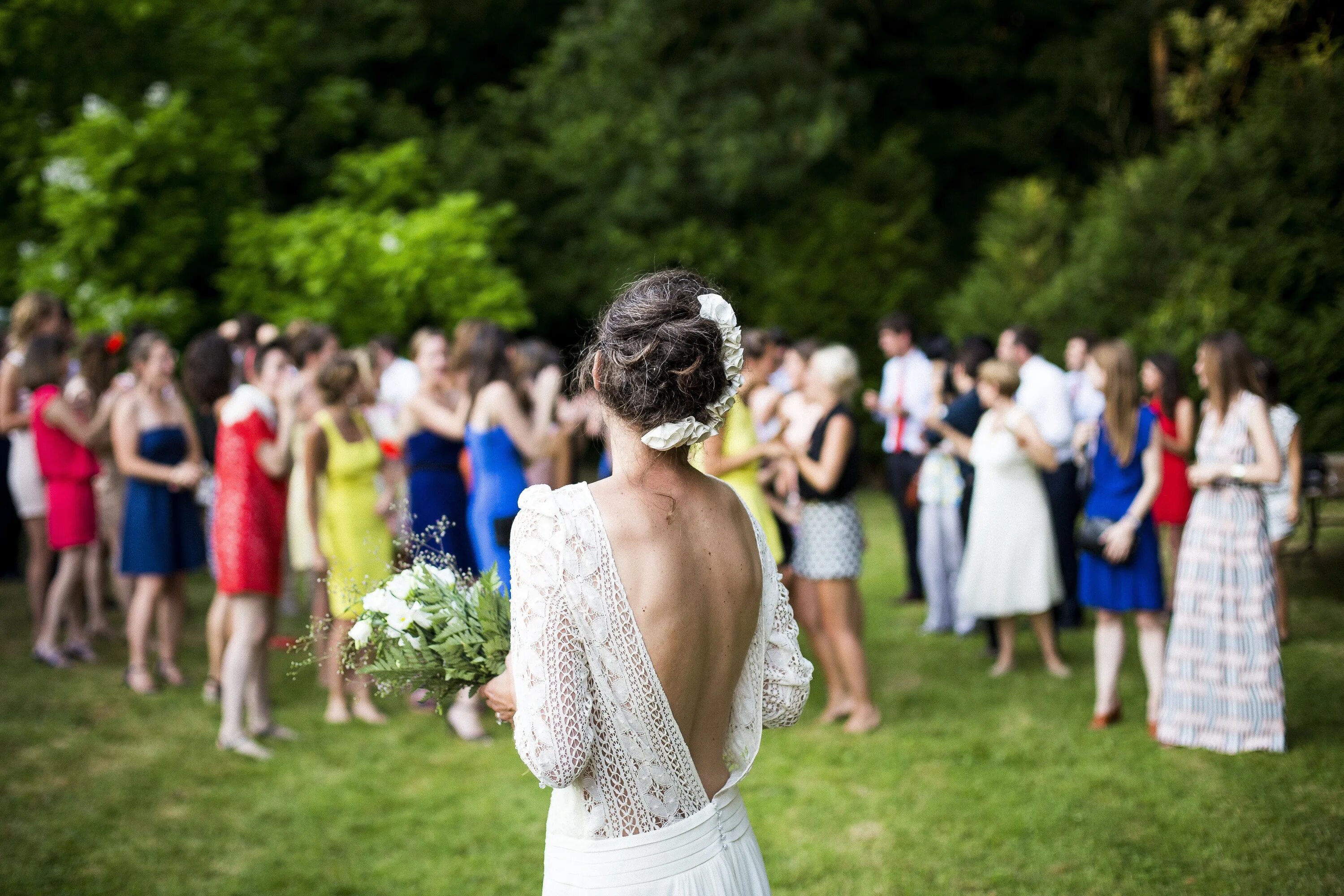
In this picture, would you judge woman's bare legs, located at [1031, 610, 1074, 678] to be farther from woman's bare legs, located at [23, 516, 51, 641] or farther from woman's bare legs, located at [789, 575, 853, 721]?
woman's bare legs, located at [23, 516, 51, 641]

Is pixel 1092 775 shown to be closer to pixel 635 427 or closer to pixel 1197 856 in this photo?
pixel 1197 856

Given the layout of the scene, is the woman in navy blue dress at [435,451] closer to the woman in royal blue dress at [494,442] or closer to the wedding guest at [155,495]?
the woman in royal blue dress at [494,442]

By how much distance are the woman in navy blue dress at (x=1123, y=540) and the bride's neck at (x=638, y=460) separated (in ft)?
13.4

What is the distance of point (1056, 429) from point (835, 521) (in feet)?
9.18

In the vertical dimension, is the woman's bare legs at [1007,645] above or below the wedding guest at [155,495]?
below

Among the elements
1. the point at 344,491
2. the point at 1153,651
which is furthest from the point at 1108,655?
the point at 344,491

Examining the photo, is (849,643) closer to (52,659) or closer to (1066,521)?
(1066,521)

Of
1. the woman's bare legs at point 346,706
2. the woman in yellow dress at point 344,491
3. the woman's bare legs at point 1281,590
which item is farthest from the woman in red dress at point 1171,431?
the woman's bare legs at point 346,706

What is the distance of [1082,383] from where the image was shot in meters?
8.72

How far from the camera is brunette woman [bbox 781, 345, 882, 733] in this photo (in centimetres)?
601

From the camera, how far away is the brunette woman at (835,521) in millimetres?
6012

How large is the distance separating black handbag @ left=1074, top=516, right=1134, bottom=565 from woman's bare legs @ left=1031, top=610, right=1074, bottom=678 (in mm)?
1229

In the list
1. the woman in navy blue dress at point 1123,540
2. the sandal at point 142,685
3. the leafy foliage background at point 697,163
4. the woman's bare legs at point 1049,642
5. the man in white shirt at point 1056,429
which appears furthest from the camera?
the leafy foliage background at point 697,163

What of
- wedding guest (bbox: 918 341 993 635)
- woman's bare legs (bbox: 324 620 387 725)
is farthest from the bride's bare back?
wedding guest (bbox: 918 341 993 635)
